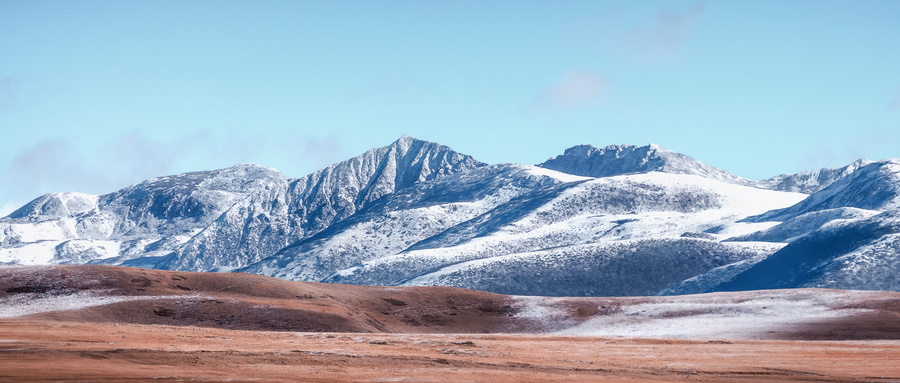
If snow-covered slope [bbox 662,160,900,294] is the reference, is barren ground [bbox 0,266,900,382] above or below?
below

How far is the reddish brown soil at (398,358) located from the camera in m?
32.5

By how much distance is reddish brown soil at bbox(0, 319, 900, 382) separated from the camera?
32500mm

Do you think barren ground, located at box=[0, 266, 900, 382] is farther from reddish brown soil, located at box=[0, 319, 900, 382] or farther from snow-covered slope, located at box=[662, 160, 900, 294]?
snow-covered slope, located at box=[662, 160, 900, 294]

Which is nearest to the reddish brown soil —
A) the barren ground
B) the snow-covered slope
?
the barren ground

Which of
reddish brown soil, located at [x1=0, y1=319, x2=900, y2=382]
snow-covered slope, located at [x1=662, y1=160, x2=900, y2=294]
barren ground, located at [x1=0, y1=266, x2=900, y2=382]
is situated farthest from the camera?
snow-covered slope, located at [x1=662, y1=160, x2=900, y2=294]

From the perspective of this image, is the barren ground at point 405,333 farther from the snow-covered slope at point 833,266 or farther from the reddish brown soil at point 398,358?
the snow-covered slope at point 833,266

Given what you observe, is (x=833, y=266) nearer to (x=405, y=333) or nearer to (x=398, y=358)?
(x=405, y=333)

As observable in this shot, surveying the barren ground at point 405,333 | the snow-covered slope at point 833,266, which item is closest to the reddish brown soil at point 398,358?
the barren ground at point 405,333

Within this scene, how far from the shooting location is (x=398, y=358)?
1602 inches

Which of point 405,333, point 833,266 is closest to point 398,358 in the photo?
point 405,333

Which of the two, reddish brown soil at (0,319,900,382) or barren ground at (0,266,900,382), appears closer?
reddish brown soil at (0,319,900,382)

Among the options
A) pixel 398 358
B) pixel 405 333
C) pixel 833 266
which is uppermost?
pixel 833 266

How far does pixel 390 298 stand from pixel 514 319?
481 inches

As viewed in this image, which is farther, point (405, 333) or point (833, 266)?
point (833, 266)
